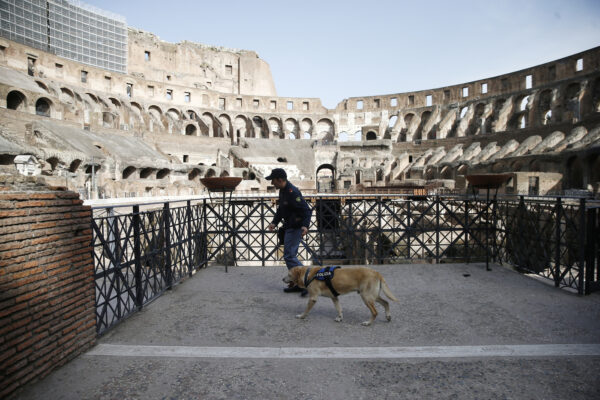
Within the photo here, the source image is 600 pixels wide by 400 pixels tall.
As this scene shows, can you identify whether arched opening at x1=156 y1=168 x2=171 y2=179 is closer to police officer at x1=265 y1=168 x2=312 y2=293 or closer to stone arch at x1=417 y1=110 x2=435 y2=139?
police officer at x1=265 y1=168 x2=312 y2=293

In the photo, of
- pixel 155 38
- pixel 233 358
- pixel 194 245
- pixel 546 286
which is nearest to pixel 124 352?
pixel 233 358

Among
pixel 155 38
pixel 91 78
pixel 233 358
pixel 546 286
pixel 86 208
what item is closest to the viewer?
pixel 233 358

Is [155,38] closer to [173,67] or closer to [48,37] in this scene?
[173,67]

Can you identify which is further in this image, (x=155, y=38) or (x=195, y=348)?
(x=155, y=38)

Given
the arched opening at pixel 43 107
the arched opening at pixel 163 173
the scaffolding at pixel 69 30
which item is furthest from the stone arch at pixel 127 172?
the scaffolding at pixel 69 30

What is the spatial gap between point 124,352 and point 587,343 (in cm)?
436

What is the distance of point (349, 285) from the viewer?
3.77 metres

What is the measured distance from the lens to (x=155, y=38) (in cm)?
4888

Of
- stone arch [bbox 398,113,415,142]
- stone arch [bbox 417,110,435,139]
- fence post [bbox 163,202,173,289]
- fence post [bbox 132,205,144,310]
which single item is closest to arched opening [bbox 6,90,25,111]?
fence post [bbox 163,202,173,289]

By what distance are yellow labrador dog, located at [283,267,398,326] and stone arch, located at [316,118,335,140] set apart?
46750 mm

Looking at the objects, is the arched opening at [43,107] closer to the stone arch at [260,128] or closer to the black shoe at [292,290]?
the stone arch at [260,128]

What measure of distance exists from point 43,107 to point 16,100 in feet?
6.65

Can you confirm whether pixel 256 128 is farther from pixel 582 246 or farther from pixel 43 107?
pixel 582 246

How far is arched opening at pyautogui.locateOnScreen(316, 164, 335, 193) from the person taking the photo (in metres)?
36.3
